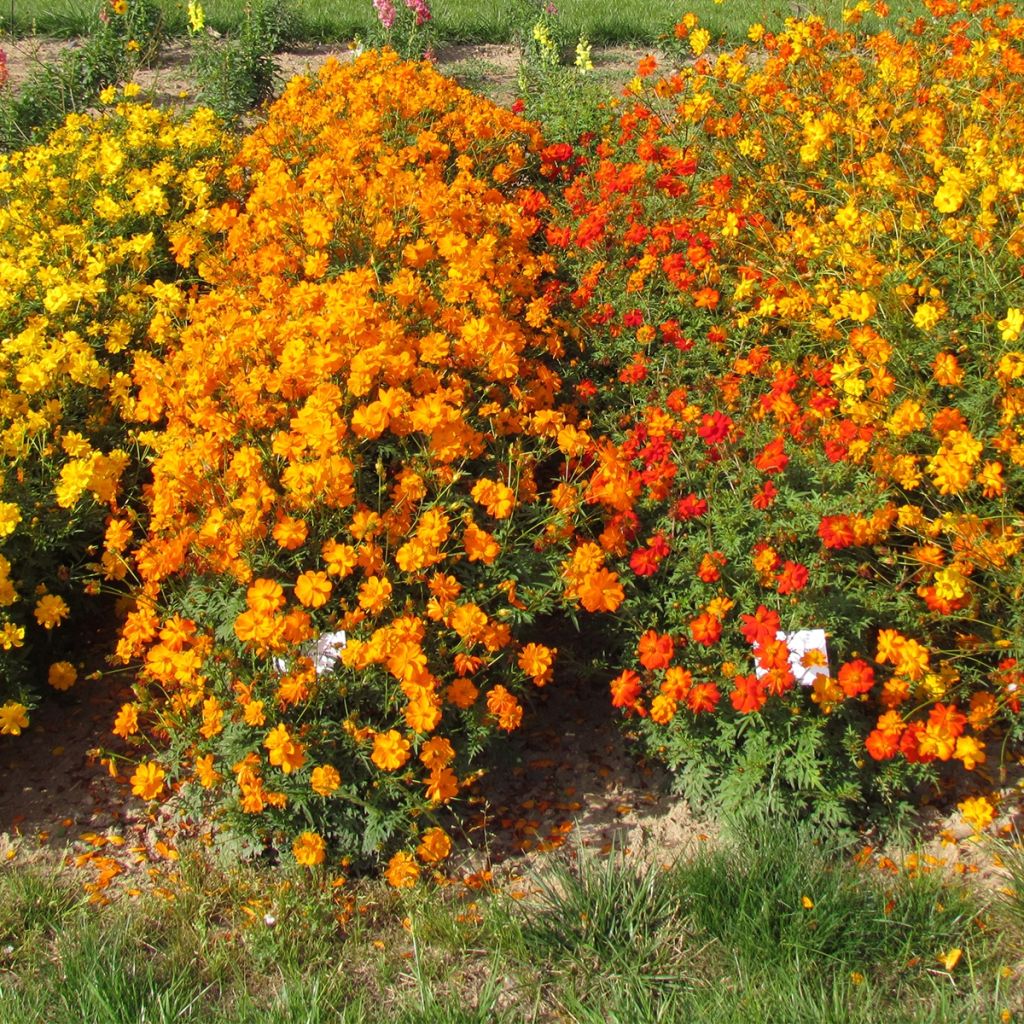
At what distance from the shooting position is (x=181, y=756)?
8.87ft

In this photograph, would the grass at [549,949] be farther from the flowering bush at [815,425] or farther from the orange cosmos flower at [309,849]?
the flowering bush at [815,425]

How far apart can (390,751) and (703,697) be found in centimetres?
73

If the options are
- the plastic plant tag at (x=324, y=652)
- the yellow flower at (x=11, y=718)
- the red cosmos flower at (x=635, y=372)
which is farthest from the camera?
the red cosmos flower at (x=635, y=372)

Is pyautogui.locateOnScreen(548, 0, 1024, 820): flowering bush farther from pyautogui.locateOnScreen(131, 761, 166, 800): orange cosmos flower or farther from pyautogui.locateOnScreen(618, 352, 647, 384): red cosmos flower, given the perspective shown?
pyautogui.locateOnScreen(131, 761, 166, 800): orange cosmos flower

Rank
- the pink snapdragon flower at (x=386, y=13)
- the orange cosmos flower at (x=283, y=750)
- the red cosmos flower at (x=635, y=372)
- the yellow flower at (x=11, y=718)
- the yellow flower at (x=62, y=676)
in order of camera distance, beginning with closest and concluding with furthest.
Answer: the orange cosmos flower at (x=283, y=750) → the yellow flower at (x=11, y=718) → the yellow flower at (x=62, y=676) → the red cosmos flower at (x=635, y=372) → the pink snapdragon flower at (x=386, y=13)

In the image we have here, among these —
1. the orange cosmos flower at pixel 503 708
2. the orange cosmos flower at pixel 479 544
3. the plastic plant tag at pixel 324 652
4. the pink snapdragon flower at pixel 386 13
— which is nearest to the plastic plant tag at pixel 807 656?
the orange cosmos flower at pixel 503 708

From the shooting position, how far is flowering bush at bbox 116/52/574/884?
253 cm

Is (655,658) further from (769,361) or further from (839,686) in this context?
(769,361)

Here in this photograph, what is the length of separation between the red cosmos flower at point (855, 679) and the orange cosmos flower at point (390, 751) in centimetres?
102

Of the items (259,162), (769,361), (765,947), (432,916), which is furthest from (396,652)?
(259,162)

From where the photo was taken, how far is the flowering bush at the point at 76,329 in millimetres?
2967

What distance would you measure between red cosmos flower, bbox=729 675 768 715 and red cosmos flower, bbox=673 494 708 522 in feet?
1.67

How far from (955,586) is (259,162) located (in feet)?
11.1

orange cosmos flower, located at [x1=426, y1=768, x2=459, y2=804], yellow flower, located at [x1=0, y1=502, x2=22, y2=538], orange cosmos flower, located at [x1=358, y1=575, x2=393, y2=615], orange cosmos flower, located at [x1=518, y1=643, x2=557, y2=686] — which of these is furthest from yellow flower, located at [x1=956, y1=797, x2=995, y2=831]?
yellow flower, located at [x1=0, y1=502, x2=22, y2=538]
